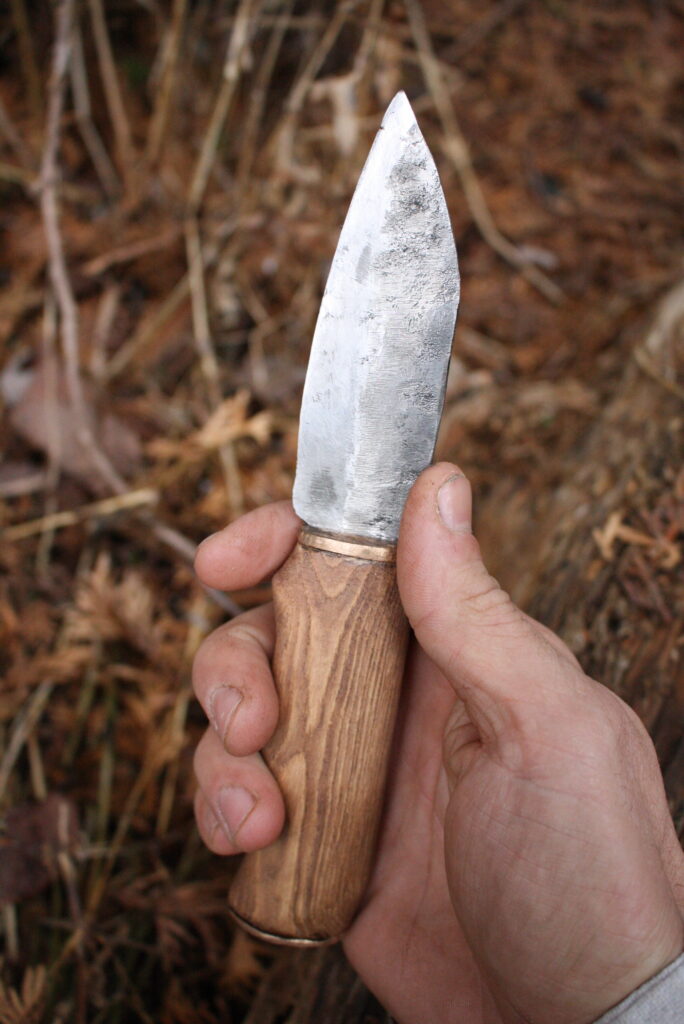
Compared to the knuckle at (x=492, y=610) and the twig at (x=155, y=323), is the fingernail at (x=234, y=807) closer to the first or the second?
the knuckle at (x=492, y=610)

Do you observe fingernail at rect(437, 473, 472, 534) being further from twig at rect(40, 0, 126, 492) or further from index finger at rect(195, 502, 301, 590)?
twig at rect(40, 0, 126, 492)

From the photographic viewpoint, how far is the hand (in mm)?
1157

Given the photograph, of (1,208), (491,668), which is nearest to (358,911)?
(491,668)

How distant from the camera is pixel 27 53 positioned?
2.47 metres

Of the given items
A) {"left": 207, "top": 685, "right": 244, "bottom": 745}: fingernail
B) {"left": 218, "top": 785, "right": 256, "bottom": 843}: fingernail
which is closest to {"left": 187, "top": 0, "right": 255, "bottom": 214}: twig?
A: {"left": 207, "top": 685, "right": 244, "bottom": 745}: fingernail

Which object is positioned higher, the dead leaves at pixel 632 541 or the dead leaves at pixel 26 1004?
the dead leaves at pixel 632 541

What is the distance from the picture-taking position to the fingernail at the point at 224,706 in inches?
53.8

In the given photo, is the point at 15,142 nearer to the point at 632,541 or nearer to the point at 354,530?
the point at 354,530

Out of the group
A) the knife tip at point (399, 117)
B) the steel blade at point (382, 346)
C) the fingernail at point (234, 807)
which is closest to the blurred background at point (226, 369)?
the fingernail at point (234, 807)

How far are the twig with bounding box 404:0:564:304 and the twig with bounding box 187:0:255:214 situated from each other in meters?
0.78

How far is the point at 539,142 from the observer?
3180mm

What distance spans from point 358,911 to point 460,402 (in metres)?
1.67

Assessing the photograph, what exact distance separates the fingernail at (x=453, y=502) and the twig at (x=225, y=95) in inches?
67.8

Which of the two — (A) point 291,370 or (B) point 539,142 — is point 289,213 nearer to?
(A) point 291,370
